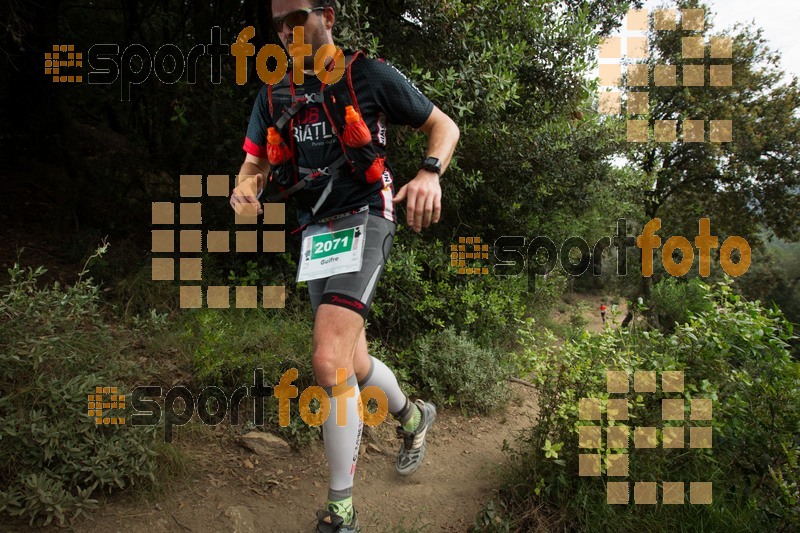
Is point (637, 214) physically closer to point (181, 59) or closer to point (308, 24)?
point (181, 59)

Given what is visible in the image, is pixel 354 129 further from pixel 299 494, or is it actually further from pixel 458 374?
pixel 458 374

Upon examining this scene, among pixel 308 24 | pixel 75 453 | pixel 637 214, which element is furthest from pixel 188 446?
pixel 637 214

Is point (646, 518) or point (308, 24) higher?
point (308, 24)

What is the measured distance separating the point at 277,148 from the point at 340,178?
15.4 inches

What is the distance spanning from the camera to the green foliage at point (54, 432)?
2.32 m

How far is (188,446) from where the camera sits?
3.08 meters

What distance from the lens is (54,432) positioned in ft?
7.91

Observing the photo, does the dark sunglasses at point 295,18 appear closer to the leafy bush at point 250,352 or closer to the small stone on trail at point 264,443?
the leafy bush at point 250,352

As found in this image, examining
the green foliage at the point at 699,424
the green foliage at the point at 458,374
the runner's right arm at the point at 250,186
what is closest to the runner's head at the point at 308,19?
the runner's right arm at the point at 250,186

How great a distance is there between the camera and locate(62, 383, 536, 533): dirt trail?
8.41ft

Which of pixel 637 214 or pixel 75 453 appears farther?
pixel 637 214

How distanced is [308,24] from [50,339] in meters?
2.11

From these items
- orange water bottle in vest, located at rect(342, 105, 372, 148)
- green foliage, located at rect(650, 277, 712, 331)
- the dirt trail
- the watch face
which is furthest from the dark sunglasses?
green foliage, located at rect(650, 277, 712, 331)

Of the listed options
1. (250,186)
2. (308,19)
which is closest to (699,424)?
(250,186)
